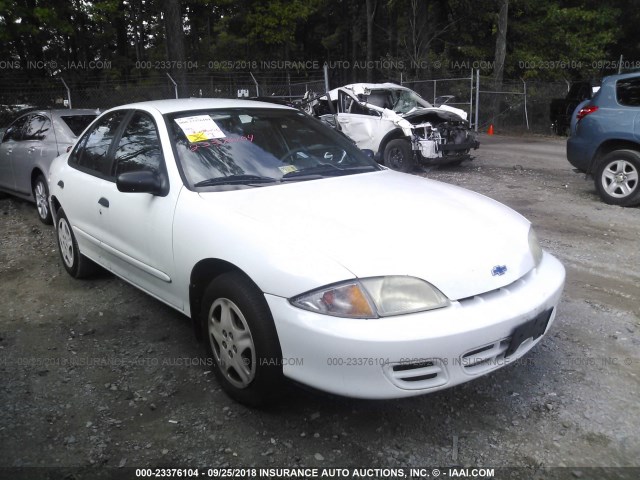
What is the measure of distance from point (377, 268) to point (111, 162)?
2511mm

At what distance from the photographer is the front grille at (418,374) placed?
2.27m

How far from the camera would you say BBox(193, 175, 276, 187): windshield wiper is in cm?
314

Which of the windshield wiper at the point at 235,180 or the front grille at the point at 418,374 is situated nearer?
the front grille at the point at 418,374

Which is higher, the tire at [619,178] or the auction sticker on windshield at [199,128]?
the auction sticker on windshield at [199,128]

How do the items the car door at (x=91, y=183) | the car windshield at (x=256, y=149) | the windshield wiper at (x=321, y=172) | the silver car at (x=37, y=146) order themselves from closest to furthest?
the car windshield at (x=256, y=149) < the windshield wiper at (x=321, y=172) < the car door at (x=91, y=183) < the silver car at (x=37, y=146)

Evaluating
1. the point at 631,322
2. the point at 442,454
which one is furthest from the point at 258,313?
the point at 631,322

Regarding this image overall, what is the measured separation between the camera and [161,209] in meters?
3.21

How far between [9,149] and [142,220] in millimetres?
5370

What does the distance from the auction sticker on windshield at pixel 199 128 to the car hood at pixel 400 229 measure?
0.57m

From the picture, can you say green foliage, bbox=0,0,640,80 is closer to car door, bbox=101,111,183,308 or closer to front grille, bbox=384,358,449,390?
car door, bbox=101,111,183,308

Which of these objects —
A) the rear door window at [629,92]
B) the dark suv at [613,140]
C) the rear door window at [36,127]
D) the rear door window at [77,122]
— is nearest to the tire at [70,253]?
the rear door window at [77,122]

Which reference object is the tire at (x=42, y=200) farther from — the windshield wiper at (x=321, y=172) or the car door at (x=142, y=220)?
the windshield wiper at (x=321, y=172)

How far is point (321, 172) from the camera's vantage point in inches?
139

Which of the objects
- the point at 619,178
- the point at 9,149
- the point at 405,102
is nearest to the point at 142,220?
the point at 9,149
